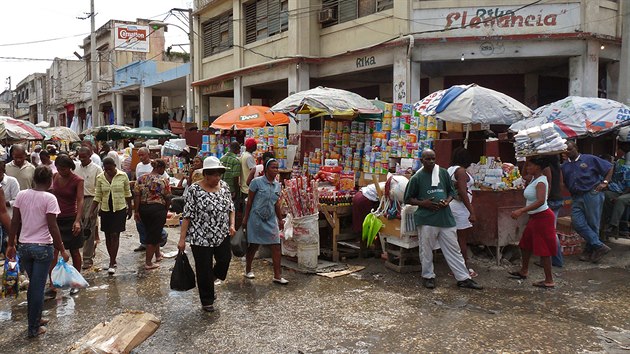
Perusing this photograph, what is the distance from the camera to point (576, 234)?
862 centimetres

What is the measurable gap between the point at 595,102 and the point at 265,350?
302 inches

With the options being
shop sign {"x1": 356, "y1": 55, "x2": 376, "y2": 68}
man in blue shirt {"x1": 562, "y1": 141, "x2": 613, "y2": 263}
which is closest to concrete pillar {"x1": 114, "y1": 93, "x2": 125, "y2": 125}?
shop sign {"x1": 356, "y1": 55, "x2": 376, "y2": 68}

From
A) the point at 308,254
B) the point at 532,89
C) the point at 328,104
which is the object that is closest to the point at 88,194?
the point at 308,254

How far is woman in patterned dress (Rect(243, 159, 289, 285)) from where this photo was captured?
6930 millimetres

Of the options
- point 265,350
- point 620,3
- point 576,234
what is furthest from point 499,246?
point 620,3

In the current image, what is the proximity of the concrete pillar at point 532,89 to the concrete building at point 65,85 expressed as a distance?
3875 cm

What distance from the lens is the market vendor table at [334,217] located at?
26.8 feet

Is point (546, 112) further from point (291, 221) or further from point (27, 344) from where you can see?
point (27, 344)

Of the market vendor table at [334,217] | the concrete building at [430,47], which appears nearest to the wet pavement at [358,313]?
the market vendor table at [334,217]

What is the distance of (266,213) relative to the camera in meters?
6.96

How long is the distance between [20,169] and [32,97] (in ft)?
205

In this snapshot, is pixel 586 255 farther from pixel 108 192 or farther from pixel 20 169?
pixel 20 169

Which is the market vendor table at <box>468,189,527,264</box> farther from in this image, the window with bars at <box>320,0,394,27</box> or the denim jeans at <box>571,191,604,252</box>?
the window with bars at <box>320,0,394,27</box>

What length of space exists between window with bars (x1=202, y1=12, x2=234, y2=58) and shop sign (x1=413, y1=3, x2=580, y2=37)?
1076cm
